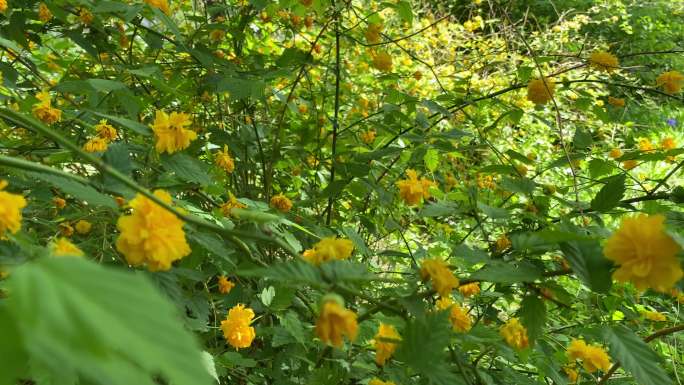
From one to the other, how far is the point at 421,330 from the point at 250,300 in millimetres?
678

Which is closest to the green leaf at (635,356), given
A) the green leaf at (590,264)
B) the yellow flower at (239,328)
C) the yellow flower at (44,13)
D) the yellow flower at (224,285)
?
the green leaf at (590,264)

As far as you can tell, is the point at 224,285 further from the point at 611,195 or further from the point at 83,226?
the point at 611,195

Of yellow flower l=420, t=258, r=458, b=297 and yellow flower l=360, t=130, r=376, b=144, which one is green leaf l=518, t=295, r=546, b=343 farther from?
yellow flower l=360, t=130, r=376, b=144

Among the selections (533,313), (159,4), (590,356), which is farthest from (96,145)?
(590,356)

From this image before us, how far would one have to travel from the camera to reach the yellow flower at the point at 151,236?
1.88ft

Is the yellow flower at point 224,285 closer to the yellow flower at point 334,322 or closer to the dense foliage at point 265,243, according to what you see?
the dense foliage at point 265,243

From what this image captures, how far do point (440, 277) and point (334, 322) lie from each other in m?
0.17

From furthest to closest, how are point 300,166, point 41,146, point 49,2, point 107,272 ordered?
point 300,166
point 49,2
point 41,146
point 107,272

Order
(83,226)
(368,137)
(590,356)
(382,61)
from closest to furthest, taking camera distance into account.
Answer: (83,226) < (590,356) < (382,61) < (368,137)

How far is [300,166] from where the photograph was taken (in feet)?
5.55

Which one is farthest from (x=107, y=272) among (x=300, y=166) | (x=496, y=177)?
(x=496, y=177)

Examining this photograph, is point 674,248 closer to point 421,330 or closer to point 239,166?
point 421,330

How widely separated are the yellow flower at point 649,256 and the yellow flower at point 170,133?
0.62 m

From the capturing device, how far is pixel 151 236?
22.5 inches
